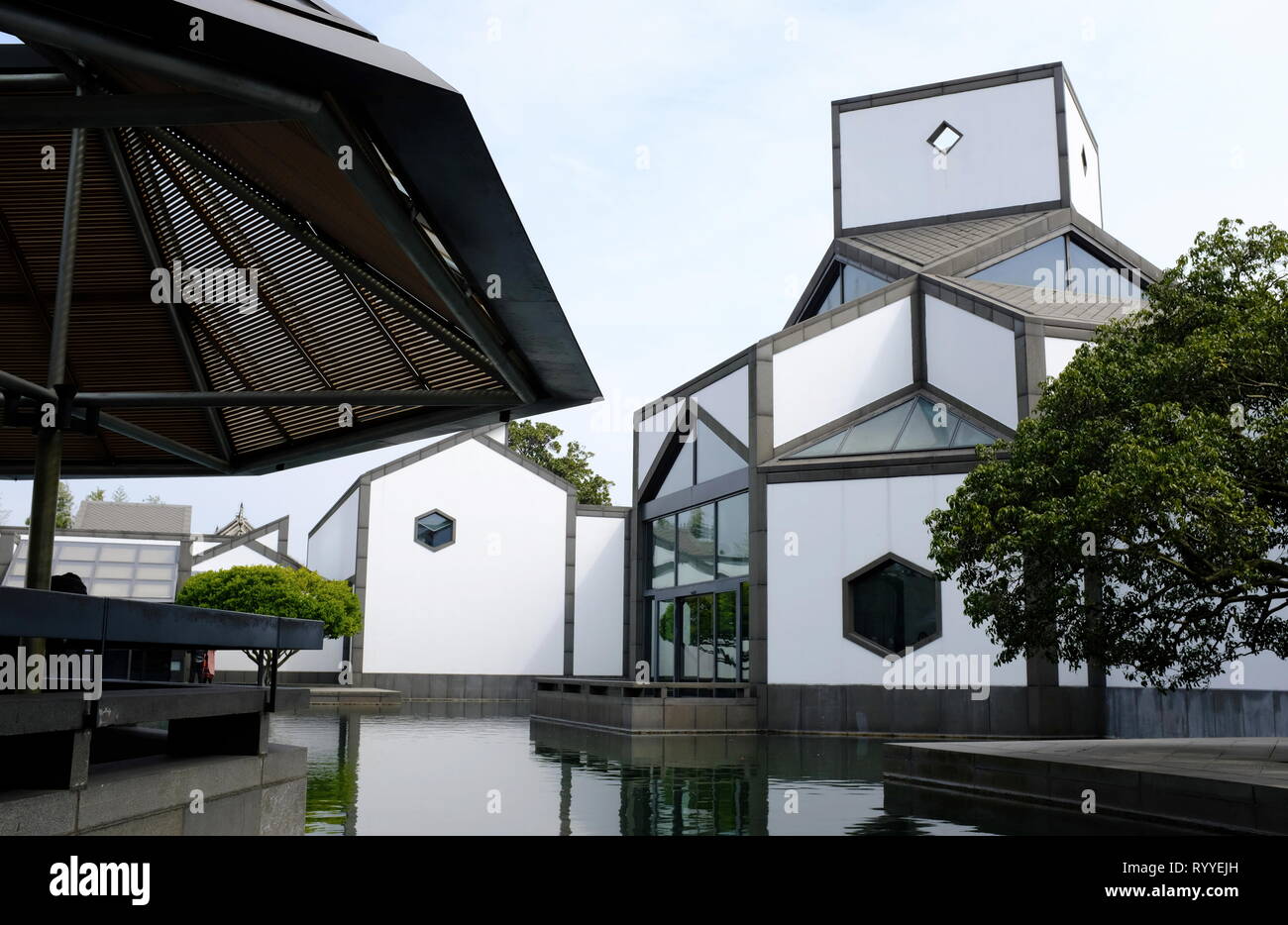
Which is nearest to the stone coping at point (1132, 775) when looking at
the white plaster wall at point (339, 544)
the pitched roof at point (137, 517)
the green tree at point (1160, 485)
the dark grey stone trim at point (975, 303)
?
the green tree at point (1160, 485)

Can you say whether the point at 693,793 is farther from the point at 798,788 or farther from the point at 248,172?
the point at 248,172

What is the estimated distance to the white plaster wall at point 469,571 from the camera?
38625 millimetres

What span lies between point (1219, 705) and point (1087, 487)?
10.8m

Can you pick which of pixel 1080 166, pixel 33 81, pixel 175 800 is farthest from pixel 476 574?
pixel 175 800

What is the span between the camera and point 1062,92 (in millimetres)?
33969

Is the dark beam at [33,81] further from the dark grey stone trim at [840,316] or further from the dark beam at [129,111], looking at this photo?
the dark grey stone trim at [840,316]

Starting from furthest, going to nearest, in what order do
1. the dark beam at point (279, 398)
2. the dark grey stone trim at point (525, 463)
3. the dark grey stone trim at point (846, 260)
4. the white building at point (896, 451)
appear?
the dark grey stone trim at point (525, 463), the dark grey stone trim at point (846, 260), the white building at point (896, 451), the dark beam at point (279, 398)

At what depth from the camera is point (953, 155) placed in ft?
117

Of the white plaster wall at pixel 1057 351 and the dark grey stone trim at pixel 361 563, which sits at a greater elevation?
the white plaster wall at pixel 1057 351

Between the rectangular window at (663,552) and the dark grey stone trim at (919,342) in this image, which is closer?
the dark grey stone trim at (919,342)

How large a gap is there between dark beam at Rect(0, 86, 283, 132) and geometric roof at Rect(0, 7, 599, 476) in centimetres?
1

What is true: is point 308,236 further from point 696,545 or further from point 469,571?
point 469,571

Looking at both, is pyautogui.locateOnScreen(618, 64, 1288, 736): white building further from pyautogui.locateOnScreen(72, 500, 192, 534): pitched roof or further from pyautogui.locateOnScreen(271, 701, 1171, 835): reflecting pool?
pyautogui.locateOnScreen(72, 500, 192, 534): pitched roof

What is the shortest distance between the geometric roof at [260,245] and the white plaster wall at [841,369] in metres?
17.0
